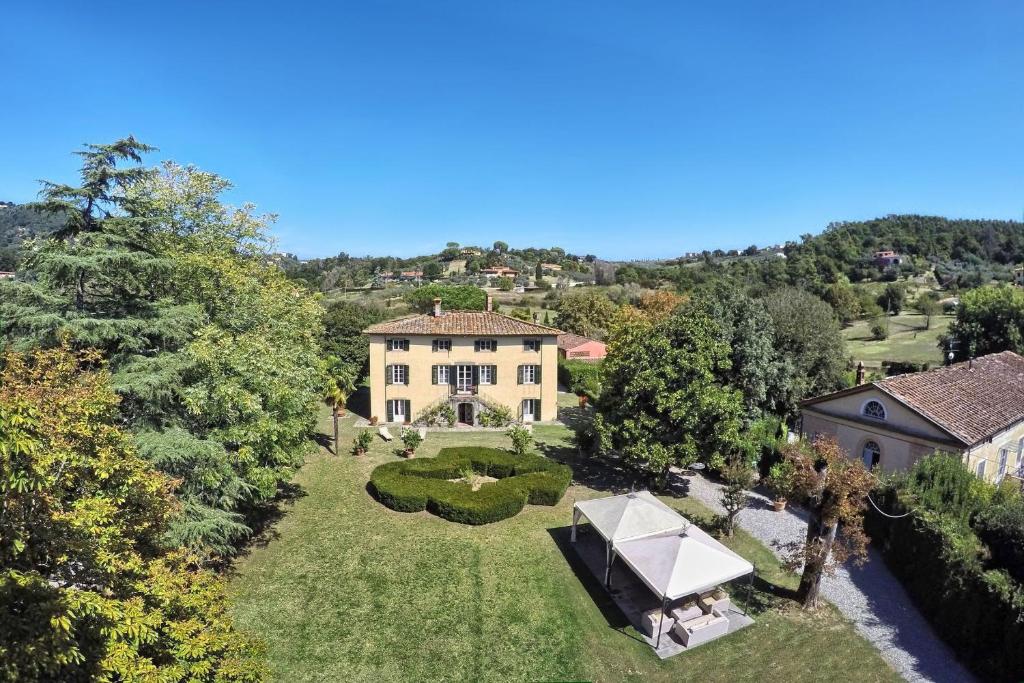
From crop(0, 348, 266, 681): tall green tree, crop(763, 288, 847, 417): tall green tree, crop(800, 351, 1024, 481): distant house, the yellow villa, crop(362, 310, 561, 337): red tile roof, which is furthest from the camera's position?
the yellow villa

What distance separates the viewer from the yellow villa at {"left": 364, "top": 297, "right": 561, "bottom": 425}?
34.3 metres

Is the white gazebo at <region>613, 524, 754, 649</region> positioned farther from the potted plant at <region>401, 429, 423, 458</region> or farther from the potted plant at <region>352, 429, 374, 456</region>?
the potted plant at <region>352, 429, 374, 456</region>

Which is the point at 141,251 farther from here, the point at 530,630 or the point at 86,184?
the point at 530,630

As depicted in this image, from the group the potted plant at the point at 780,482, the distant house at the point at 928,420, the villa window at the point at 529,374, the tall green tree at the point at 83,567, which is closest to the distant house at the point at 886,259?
the distant house at the point at 928,420

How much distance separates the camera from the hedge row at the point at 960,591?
Answer: 1238 cm

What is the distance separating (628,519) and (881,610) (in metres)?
7.39

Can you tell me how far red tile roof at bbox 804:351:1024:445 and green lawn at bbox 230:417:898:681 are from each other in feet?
31.4

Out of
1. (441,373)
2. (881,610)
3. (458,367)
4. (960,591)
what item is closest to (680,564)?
(881,610)

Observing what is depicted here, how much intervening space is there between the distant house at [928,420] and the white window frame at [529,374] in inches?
611

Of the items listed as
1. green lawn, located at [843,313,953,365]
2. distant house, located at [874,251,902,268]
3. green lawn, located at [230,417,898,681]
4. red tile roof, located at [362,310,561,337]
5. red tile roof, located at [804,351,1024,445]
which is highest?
distant house, located at [874,251,902,268]

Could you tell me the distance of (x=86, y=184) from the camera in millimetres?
15023

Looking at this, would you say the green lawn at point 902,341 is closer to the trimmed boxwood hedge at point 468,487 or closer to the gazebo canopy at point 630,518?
the trimmed boxwood hedge at point 468,487

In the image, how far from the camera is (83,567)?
295 inches

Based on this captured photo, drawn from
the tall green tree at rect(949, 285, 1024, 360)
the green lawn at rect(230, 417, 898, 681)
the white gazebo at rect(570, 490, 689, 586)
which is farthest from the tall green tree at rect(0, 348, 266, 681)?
the tall green tree at rect(949, 285, 1024, 360)
